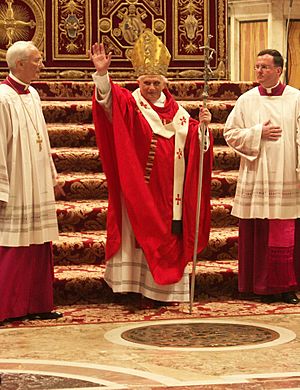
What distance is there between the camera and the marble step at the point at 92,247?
9.08 metres

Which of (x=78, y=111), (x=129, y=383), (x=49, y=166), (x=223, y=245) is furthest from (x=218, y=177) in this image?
(x=129, y=383)

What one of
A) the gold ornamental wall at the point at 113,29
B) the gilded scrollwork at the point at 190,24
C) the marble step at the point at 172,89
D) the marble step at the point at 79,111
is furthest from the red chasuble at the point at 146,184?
the gilded scrollwork at the point at 190,24

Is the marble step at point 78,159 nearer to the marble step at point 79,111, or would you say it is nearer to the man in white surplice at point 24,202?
the marble step at point 79,111

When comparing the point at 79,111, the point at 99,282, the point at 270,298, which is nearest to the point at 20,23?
the point at 79,111

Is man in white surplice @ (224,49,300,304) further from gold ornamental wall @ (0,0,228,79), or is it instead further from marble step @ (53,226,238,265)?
gold ornamental wall @ (0,0,228,79)

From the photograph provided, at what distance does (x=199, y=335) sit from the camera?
753cm

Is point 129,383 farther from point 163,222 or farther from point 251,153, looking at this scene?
point 251,153

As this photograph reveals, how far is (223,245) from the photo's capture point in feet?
30.8

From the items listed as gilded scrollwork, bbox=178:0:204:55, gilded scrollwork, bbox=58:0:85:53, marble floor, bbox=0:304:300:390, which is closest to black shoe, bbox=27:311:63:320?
marble floor, bbox=0:304:300:390

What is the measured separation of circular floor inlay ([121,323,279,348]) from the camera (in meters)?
7.29

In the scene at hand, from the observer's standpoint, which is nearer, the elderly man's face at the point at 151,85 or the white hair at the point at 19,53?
the white hair at the point at 19,53

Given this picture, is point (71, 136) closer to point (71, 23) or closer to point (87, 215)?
point (87, 215)

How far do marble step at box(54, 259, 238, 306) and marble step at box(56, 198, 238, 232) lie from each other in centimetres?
47

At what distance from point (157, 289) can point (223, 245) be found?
107cm
